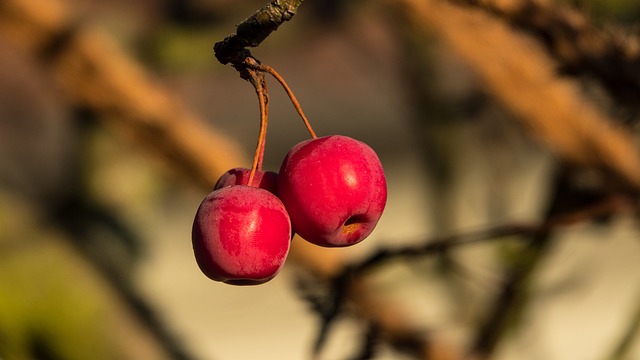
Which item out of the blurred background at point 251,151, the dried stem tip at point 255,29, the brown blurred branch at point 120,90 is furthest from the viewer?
the brown blurred branch at point 120,90

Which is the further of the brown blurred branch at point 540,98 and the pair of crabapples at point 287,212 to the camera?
the brown blurred branch at point 540,98

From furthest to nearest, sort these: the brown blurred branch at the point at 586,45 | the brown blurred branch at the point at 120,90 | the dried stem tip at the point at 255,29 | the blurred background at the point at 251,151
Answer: the brown blurred branch at the point at 120,90 → the blurred background at the point at 251,151 → the brown blurred branch at the point at 586,45 → the dried stem tip at the point at 255,29

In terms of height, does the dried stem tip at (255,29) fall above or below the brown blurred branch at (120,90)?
below

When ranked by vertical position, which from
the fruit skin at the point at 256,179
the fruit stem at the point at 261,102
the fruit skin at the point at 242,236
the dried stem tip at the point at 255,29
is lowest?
the fruit skin at the point at 242,236

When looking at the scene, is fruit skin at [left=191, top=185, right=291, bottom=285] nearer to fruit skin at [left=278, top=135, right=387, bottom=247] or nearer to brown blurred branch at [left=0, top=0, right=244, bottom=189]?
fruit skin at [left=278, top=135, right=387, bottom=247]

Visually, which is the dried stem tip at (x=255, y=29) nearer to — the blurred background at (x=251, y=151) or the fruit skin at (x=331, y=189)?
the fruit skin at (x=331, y=189)

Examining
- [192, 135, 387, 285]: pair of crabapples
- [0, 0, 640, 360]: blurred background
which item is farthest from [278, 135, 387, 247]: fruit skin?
[0, 0, 640, 360]: blurred background

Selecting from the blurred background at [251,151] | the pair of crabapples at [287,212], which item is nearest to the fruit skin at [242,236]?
the pair of crabapples at [287,212]

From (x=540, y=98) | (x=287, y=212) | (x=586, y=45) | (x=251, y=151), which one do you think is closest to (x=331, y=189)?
(x=287, y=212)
